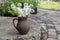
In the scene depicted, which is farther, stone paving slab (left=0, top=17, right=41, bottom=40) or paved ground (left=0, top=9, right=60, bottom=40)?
paved ground (left=0, top=9, right=60, bottom=40)

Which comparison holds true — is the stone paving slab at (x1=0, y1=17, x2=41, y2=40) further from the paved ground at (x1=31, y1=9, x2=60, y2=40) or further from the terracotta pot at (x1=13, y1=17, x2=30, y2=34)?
the paved ground at (x1=31, y1=9, x2=60, y2=40)

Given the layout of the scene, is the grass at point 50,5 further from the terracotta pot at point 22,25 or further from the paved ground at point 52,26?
the terracotta pot at point 22,25

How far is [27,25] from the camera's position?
9.08 feet

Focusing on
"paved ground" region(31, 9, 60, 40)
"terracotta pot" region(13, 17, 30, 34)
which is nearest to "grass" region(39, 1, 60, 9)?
"paved ground" region(31, 9, 60, 40)

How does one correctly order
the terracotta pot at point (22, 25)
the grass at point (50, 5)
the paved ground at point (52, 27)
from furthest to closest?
the grass at point (50, 5) → the paved ground at point (52, 27) → the terracotta pot at point (22, 25)

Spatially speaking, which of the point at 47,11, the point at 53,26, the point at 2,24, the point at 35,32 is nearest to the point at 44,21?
the point at 53,26

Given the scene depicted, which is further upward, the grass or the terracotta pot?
the terracotta pot

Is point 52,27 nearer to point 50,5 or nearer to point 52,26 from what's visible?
point 52,26

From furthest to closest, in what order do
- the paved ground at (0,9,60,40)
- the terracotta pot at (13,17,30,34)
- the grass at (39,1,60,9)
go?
the grass at (39,1,60,9) < the paved ground at (0,9,60,40) < the terracotta pot at (13,17,30,34)

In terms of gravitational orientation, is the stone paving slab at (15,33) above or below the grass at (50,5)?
above

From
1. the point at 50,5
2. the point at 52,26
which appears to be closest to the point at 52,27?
the point at 52,26

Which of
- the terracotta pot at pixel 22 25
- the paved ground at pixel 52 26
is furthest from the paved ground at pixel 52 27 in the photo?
the terracotta pot at pixel 22 25

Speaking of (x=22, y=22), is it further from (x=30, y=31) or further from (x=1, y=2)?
(x=1, y=2)

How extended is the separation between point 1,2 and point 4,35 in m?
2.18
